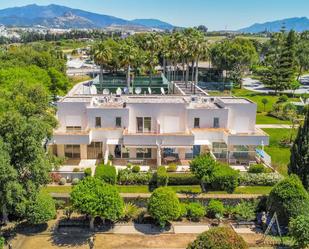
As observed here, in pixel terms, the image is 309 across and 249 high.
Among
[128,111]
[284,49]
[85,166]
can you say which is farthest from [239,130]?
[284,49]

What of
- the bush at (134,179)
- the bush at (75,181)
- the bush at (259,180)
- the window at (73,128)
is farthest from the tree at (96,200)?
the window at (73,128)

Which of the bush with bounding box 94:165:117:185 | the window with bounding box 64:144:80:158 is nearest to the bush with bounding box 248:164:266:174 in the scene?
the bush with bounding box 94:165:117:185

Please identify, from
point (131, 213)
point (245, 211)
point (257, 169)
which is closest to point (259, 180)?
point (257, 169)

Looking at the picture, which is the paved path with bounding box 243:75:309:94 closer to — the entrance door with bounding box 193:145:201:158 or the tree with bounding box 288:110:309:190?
the entrance door with bounding box 193:145:201:158

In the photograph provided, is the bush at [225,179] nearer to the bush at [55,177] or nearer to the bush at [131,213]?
the bush at [131,213]

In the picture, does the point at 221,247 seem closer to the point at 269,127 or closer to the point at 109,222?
the point at 109,222

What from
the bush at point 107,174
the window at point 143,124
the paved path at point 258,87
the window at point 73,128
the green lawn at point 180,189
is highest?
the window at point 143,124
